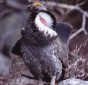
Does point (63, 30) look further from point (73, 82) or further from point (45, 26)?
point (73, 82)

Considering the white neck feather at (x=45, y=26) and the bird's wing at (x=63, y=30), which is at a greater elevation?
the white neck feather at (x=45, y=26)

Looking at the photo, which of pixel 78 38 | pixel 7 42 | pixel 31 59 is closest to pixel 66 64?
pixel 31 59

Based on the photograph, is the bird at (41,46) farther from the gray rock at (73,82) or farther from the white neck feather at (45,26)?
the gray rock at (73,82)

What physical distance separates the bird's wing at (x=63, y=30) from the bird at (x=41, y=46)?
0.68ft

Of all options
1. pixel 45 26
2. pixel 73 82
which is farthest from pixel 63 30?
pixel 73 82

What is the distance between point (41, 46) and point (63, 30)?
1.63ft

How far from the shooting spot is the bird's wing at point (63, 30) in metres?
3.65

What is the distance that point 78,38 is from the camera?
4.53 m

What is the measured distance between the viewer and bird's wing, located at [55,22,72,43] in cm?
365

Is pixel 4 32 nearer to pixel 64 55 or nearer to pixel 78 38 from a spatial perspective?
pixel 78 38

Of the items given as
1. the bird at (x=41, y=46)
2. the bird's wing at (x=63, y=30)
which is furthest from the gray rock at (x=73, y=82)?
the bird's wing at (x=63, y=30)

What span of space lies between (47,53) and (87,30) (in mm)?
1640

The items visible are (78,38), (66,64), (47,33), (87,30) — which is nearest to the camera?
A: (47,33)

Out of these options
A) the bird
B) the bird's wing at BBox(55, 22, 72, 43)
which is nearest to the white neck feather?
the bird
